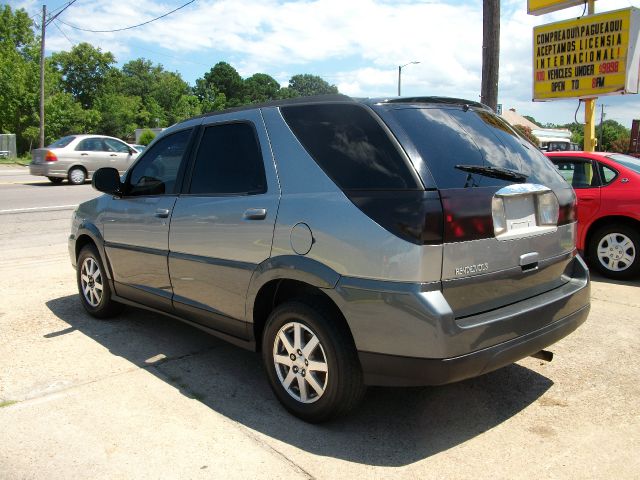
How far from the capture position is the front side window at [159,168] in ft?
14.3

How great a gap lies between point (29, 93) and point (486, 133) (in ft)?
151

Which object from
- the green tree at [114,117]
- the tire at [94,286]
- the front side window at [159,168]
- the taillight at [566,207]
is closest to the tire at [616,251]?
the taillight at [566,207]

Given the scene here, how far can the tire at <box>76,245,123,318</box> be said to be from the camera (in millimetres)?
5078

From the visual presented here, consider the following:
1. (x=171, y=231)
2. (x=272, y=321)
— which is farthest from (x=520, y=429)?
(x=171, y=231)

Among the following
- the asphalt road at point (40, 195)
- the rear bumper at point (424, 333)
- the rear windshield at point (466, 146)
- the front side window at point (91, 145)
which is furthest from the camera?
the front side window at point (91, 145)

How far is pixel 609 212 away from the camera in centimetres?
664

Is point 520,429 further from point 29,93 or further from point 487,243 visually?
point 29,93

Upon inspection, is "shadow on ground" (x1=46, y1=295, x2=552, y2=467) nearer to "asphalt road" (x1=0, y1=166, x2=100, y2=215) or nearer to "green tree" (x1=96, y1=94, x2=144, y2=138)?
"asphalt road" (x1=0, y1=166, x2=100, y2=215)

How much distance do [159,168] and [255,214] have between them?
147cm

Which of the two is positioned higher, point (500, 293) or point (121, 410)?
point (500, 293)

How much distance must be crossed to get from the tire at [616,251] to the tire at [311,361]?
4781 mm

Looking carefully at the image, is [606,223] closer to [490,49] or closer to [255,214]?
[490,49]

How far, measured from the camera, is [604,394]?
365 centimetres

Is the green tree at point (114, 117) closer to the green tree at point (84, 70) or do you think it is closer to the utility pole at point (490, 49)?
the green tree at point (84, 70)
